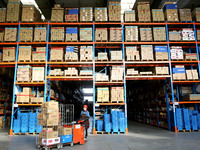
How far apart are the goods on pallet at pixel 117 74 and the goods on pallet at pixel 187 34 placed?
5.00 metres

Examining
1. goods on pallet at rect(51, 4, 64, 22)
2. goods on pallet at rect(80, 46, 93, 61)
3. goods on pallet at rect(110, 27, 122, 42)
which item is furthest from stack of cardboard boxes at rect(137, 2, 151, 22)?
goods on pallet at rect(51, 4, 64, 22)

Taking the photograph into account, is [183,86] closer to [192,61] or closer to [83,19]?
[192,61]

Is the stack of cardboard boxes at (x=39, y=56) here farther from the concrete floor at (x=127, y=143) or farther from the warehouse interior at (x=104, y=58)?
the concrete floor at (x=127, y=143)

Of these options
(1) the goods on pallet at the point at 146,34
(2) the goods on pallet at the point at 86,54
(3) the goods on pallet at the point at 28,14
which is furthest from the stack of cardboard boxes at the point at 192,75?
(3) the goods on pallet at the point at 28,14

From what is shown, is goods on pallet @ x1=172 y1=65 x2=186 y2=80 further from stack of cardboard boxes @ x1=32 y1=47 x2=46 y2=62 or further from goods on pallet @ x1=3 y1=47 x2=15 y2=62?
goods on pallet @ x1=3 y1=47 x2=15 y2=62

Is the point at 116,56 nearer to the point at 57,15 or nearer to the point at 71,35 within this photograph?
the point at 71,35

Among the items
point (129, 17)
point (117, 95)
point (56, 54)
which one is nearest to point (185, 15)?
point (129, 17)

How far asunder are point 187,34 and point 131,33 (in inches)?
156

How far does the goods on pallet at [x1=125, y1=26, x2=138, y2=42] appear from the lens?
1180 centimetres

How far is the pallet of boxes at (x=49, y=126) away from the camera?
633cm

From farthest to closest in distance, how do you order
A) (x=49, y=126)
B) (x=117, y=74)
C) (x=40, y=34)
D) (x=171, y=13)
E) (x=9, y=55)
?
(x=171, y=13), (x=40, y=34), (x=9, y=55), (x=117, y=74), (x=49, y=126)

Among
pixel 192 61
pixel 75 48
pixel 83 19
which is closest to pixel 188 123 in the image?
pixel 192 61

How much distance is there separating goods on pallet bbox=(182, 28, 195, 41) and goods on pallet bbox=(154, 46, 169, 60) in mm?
1621

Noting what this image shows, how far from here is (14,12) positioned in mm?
11836
